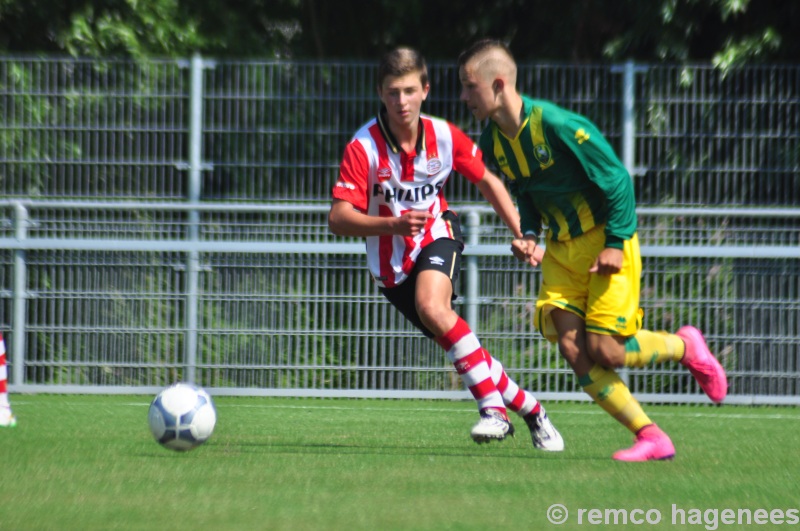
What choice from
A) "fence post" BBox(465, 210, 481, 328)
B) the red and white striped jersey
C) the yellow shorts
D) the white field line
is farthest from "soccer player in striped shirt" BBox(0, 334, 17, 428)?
"fence post" BBox(465, 210, 481, 328)

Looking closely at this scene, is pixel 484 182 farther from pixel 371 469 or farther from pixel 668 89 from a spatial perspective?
pixel 668 89

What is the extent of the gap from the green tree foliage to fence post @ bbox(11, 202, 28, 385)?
2538 millimetres

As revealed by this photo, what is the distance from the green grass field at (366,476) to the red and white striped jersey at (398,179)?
0.94 metres

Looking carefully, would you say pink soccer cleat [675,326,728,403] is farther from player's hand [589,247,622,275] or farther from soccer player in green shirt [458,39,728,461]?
player's hand [589,247,622,275]

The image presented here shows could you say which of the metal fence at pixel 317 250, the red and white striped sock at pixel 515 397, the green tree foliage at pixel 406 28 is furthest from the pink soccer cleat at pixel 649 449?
the green tree foliage at pixel 406 28

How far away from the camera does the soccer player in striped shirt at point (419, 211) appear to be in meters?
6.07

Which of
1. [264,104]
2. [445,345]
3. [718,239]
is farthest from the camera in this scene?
[264,104]

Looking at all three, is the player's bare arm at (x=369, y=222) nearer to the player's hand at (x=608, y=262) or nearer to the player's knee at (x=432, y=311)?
the player's knee at (x=432, y=311)

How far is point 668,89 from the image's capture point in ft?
32.5

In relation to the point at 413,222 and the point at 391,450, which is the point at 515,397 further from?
the point at 413,222

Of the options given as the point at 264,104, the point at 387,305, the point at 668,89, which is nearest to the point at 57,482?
the point at 387,305

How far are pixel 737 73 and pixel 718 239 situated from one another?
53.7 inches

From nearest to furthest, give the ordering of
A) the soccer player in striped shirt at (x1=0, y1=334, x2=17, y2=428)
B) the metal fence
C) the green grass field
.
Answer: the green grass field, the soccer player in striped shirt at (x1=0, y1=334, x2=17, y2=428), the metal fence

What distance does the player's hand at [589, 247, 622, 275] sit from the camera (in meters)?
5.45
